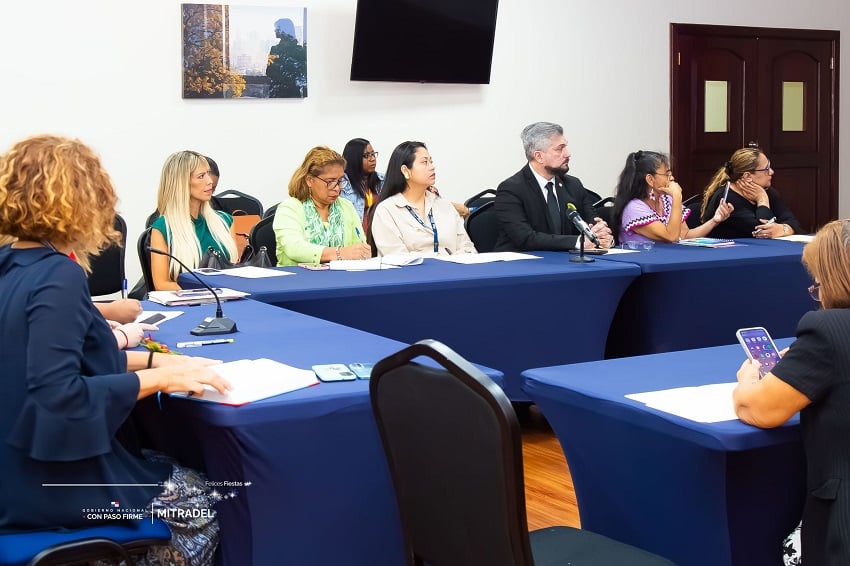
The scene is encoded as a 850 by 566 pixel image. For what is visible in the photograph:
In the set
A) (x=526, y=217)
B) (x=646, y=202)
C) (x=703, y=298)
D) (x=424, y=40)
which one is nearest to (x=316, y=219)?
(x=526, y=217)

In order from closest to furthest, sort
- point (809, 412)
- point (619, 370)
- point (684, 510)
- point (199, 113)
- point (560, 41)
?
1. point (809, 412)
2. point (684, 510)
3. point (619, 370)
4. point (199, 113)
5. point (560, 41)

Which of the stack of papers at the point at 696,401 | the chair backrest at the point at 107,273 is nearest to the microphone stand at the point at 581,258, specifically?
the chair backrest at the point at 107,273

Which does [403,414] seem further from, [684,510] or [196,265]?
[196,265]

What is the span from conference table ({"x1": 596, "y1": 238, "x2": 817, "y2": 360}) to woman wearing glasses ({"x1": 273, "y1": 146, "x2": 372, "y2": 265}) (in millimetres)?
1228

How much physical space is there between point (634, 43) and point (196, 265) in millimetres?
4940

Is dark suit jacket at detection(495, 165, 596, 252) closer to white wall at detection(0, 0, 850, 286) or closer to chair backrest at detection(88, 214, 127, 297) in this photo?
chair backrest at detection(88, 214, 127, 297)

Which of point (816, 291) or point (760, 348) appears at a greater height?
point (816, 291)

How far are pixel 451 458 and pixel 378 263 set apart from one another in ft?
9.41

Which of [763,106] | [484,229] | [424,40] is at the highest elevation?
[424,40]

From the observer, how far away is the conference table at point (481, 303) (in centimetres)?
375

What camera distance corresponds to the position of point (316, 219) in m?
4.77

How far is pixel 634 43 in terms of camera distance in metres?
8.05

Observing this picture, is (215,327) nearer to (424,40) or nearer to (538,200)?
(538,200)

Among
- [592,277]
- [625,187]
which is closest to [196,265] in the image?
[592,277]
